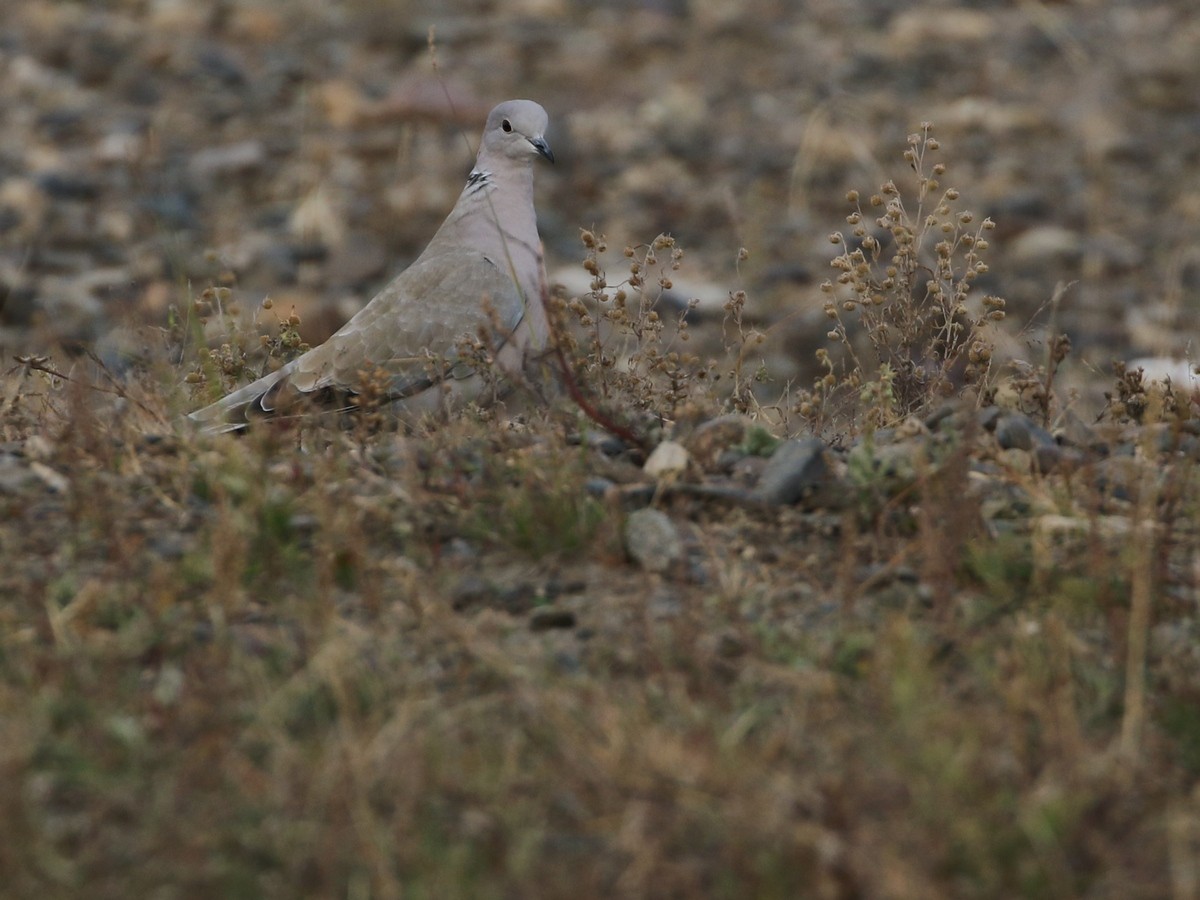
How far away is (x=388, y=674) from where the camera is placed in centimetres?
318

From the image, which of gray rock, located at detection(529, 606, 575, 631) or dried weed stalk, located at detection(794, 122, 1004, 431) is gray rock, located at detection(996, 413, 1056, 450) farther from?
gray rock, located at detection(529, 606, 575, 631)

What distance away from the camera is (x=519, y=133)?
5.82 meters

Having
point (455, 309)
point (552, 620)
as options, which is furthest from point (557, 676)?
point (455, 309)

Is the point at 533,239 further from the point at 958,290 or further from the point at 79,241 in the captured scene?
the point at 79,241

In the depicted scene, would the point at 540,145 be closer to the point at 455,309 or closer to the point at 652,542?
the point at 455,309

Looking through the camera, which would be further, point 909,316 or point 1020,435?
point 909,316

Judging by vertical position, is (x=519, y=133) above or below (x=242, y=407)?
above

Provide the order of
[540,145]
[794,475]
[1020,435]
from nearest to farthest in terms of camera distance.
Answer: [794,475] < [1020,435] < [540,145]

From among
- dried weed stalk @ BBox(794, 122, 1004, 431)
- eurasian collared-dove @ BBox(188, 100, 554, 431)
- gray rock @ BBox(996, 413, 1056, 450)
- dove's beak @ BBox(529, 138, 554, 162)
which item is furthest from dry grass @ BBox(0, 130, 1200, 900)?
dove's beak @ BBox(529, 138, 554, 162)

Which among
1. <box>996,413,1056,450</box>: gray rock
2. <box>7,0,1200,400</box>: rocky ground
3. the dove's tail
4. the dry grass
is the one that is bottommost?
the dry grass

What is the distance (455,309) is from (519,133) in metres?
0.73

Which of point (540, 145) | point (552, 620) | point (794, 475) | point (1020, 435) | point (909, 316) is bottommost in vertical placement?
point (552, 620)

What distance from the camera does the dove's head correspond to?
19.0 ft

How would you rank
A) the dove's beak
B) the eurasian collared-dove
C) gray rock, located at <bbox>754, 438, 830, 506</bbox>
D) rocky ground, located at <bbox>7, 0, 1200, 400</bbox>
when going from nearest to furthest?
gray rock, located at <bbox>754, 438, 830, 506</bbox>
the eurasian collared-dove
the dove's beak
rocky ground, located at <bbox>7, 0, 1200, 400</bbox>
